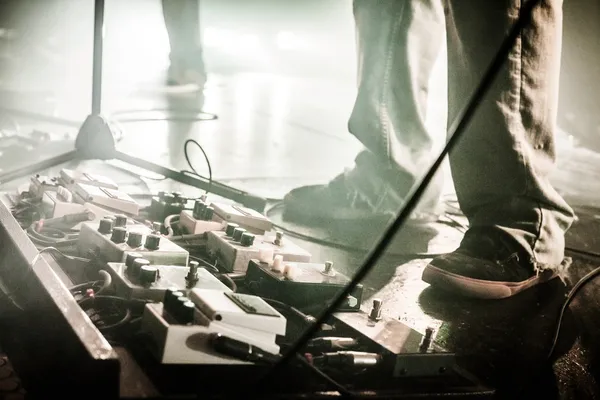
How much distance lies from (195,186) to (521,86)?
0.90m

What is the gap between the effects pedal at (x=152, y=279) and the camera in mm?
880

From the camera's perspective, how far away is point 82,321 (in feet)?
2.29

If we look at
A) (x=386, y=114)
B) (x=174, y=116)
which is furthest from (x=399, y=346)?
(x=174, y=116)

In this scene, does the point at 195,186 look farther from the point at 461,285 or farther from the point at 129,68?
the point at 129,68

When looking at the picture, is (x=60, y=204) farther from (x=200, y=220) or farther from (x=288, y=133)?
(x=288, y=133)

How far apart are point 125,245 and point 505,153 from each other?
2.58 ft

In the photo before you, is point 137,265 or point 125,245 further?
point 125,245

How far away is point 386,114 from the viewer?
1732 millimetres

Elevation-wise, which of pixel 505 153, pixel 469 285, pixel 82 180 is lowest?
pixel 469 285

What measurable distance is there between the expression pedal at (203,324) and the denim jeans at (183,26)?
11.7 ft

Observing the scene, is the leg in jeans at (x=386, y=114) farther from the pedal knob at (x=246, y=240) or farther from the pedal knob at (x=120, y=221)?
the pedal knob at (x=120, y=221)

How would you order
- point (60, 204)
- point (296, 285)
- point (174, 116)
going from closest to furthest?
point (296, 285) < point (60, 204) < point (174, 116)

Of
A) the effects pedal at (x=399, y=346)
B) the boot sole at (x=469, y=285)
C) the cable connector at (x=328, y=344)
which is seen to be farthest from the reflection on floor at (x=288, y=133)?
the cable connector at (x=328, y=344)

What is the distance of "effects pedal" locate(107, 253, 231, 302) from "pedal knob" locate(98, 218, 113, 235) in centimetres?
15
